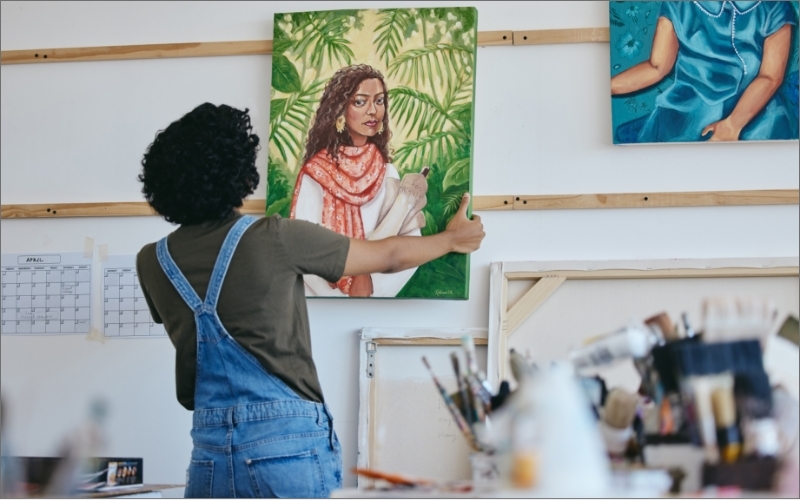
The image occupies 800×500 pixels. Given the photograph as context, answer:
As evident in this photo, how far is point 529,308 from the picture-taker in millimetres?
2873

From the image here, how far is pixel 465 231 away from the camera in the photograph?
2.87 metres

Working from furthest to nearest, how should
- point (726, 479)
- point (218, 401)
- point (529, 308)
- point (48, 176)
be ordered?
point (48, 176) < point (529, 308) < point (218, 401) < point (726, 479)

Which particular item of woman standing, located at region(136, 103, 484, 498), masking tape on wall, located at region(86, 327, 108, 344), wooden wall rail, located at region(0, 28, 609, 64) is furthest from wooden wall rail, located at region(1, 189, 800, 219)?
woman standing, located at region(136, 103, 484, 498)

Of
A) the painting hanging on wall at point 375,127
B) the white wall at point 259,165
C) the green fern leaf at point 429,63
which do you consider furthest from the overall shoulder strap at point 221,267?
the green fern leaf at point 429,63

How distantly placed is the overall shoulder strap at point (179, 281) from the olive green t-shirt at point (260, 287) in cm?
1

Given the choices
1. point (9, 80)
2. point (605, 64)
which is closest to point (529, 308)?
point (605, 64)

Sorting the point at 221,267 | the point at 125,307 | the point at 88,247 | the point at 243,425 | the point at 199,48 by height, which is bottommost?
the point at 243,425

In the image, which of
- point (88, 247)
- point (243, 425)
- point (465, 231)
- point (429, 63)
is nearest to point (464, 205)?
point (465, 231)

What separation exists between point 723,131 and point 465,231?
88cm

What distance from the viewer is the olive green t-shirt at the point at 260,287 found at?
192 centimetres

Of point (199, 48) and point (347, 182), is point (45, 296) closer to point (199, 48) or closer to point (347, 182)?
point (199, 48)

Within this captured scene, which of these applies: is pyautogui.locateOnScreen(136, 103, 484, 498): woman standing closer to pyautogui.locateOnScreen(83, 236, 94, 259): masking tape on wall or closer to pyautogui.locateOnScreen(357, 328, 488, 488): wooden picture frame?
pyautogui.locateOnScreen(357, 328, 488, 488): wooden picture frame

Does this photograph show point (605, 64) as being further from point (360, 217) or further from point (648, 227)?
point (360, 217)

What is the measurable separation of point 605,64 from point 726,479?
2087mm
